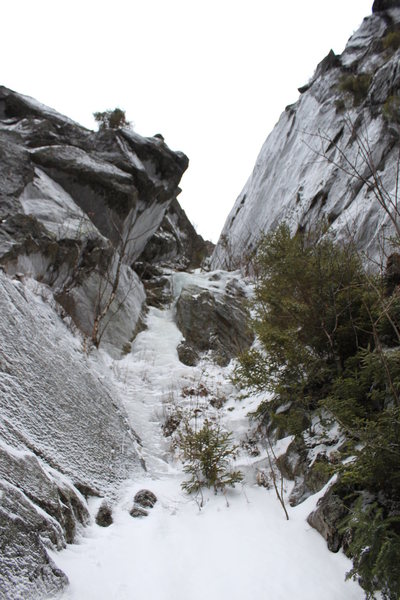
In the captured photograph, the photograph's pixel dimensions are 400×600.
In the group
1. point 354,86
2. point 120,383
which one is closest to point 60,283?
point 120,383

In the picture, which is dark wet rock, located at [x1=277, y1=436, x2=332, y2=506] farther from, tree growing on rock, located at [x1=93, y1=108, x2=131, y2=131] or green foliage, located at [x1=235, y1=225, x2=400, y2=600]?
tree growing on rock, located at [x1=93, y1=108, x2=131, y2=131]

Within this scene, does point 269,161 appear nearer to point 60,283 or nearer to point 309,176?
point 309,176

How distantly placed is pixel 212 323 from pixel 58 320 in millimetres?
5100

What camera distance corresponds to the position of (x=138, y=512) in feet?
13.5

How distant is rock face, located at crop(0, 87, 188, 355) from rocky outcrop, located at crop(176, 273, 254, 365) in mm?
1429

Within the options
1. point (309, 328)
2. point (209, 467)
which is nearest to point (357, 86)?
point (309, 328)

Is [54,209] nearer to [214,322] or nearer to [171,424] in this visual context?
[214,322]

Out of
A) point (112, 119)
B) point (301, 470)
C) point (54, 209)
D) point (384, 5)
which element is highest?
point (384, 5)

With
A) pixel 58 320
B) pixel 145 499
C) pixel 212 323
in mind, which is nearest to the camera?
pixel 145 499

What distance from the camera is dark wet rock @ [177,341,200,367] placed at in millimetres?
9453

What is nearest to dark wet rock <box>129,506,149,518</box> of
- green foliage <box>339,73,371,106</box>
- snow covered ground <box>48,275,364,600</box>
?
snow covered ground <box>48,275,364,600</box>

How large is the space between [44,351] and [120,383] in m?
3.01

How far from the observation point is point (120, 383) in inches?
308

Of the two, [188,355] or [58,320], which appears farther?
[188,355]
